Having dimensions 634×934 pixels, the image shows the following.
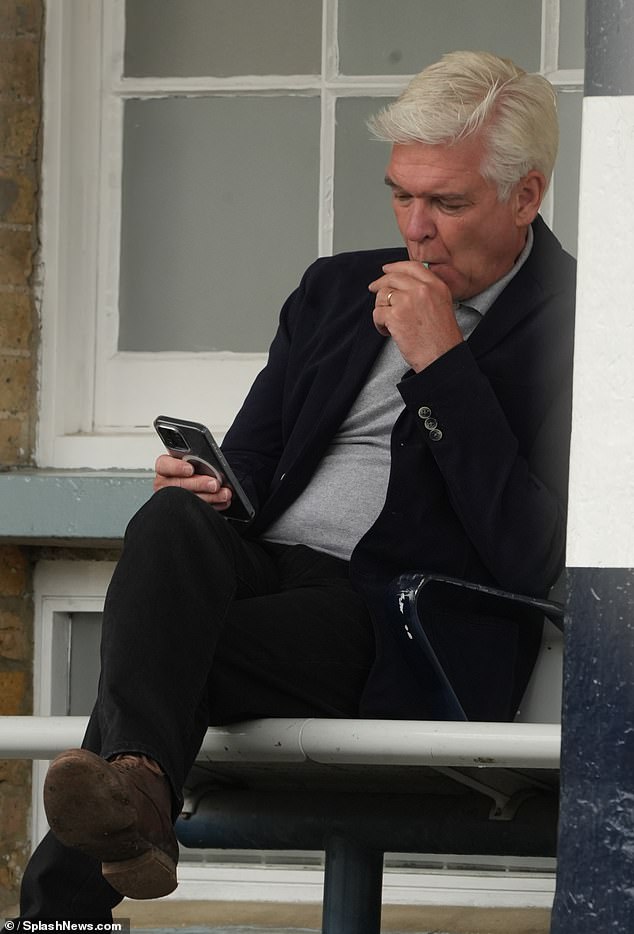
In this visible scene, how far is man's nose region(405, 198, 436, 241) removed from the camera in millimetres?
2314

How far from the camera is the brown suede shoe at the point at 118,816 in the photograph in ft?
5.44

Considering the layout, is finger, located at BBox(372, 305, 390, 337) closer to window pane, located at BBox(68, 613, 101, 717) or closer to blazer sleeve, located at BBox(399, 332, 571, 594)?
blazer sleeve, located at BBox(399, 332, 571, 594)

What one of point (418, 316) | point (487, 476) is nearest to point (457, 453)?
point (487, 476)

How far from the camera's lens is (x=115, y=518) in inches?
119

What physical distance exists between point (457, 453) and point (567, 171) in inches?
52.0

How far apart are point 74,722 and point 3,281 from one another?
59.1 inches

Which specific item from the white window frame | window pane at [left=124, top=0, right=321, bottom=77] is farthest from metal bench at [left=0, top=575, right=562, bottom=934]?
window pane at [left=124, top=0, right=321, bottom=77]

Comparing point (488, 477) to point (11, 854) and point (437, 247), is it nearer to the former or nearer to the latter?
point (437, 247)

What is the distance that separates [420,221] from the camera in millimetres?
2316

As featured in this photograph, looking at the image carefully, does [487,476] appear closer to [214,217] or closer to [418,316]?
[418,316]

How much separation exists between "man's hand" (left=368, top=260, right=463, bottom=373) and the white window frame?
1.13m

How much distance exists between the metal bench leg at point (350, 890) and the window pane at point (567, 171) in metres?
1.50

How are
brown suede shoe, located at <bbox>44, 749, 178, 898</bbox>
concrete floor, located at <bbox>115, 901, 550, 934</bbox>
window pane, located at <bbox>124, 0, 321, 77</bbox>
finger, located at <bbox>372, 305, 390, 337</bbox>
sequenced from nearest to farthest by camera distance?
brown suede shoe, located at <bbox>44, 749, 178, 898</bbox> → finger, located at <bbox>372, 305, 390, 337</bbox> → concrete floor, located at <bbox>115, 901, 550, 934</bbox> → window pane, located at <bbox>124, 0, 321, 77</bbox>

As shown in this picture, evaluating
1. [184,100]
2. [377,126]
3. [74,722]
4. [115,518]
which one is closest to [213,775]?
[74,722]
